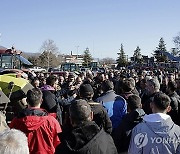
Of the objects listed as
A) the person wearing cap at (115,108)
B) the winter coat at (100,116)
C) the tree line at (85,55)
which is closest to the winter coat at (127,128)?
the winter coat at (100,116)

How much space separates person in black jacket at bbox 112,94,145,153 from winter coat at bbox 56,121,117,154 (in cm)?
152

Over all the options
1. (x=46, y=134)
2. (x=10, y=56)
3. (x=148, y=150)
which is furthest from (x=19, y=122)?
(x=10, y=56)

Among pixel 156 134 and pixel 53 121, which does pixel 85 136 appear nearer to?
pixel 156 134

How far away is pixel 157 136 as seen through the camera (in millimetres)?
4195

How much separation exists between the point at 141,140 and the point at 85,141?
914mm

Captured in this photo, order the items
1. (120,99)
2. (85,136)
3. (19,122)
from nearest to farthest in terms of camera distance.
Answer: (85,136) → (19,122) → (120,99)

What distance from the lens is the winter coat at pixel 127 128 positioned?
524cm

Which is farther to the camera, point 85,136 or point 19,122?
point 19,122

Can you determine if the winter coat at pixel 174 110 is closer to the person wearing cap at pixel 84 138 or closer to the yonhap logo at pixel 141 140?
the yonhap logo at pixel 141 140

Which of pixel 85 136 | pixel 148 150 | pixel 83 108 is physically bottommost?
pixel 148 150

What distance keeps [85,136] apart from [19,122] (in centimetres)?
162

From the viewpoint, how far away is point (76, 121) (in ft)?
12.6

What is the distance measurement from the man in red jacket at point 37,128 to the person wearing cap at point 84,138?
1.20m

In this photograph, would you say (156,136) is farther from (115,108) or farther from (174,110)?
(174,110)
